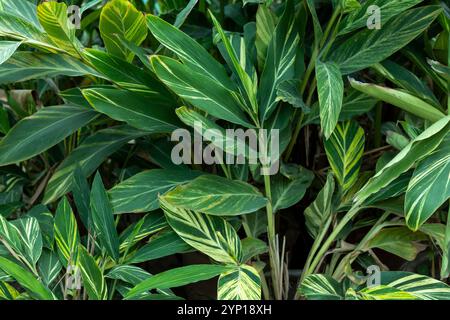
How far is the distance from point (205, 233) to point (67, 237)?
182 millimetres

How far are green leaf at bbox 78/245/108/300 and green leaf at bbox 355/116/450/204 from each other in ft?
1.08

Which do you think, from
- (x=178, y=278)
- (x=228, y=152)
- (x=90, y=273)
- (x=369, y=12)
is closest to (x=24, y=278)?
(x=90, y=273)

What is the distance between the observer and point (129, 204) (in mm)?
783

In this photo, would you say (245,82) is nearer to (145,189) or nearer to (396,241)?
(145,189)

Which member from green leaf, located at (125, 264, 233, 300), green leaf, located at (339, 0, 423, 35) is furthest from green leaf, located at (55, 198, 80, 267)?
green leaf, located at (339, 0, 423, 35)

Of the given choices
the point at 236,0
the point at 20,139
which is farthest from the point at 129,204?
the point at 236,0

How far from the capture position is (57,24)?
28.4 inches

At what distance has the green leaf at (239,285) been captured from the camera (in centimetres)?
69

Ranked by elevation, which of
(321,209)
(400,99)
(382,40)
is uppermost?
Answer: (382,40)

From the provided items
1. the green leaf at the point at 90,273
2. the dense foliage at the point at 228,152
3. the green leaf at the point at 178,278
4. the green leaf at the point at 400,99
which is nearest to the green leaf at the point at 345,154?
the dense foliage at the point at 228,152

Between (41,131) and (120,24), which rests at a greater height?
(120,24)

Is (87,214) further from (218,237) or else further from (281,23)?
(281,23)

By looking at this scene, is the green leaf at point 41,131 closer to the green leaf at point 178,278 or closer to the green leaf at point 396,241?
the green leaf at point 178,278

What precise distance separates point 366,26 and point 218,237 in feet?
1.19
